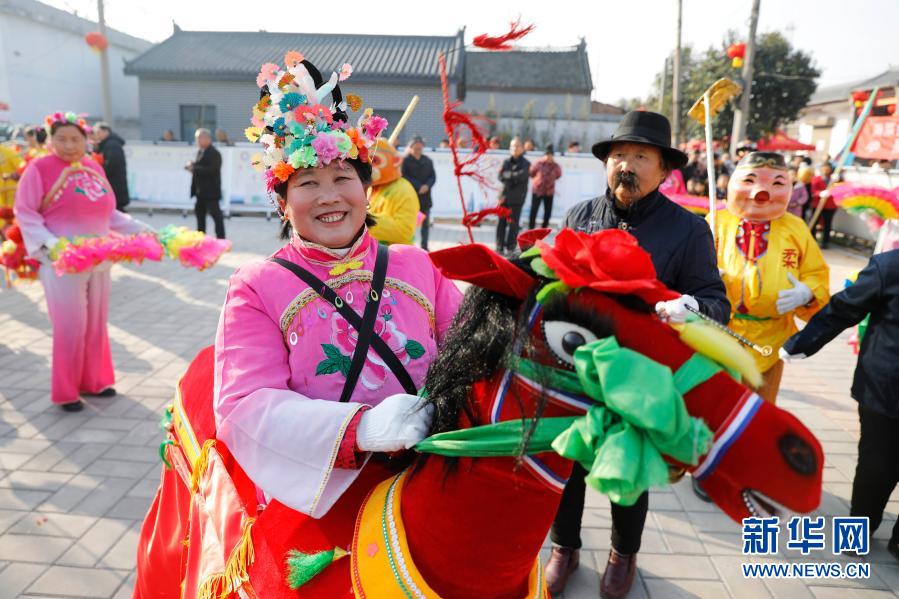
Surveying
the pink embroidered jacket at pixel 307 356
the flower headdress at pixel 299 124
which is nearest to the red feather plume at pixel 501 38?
the flower headdress at pixel 299 124

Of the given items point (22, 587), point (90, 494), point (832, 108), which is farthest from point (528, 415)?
point (832, 108)

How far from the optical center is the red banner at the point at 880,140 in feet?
18.8

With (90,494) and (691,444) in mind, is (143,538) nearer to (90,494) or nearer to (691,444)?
(90,494)

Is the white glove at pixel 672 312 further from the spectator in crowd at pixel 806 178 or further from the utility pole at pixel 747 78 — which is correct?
the utility pole at pixel 747 78

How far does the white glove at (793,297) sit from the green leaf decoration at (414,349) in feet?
7.78

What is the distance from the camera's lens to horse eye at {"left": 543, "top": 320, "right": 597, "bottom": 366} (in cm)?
106

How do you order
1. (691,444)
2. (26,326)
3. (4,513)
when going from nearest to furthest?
(691,444)
(4,513)
(26,326)

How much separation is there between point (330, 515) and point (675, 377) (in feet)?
3.14

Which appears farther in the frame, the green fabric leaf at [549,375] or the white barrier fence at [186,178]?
the white barrier fence at [186,178]

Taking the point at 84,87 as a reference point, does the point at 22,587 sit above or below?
below

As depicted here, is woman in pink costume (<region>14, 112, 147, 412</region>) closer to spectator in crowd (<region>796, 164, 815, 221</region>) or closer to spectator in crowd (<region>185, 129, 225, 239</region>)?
spectator in crowd (<region>185, 129, 225, 239</region>)

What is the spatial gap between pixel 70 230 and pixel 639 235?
3.81 m

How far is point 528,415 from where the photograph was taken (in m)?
1.11

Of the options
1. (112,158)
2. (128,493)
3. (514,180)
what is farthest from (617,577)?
(112,158)
